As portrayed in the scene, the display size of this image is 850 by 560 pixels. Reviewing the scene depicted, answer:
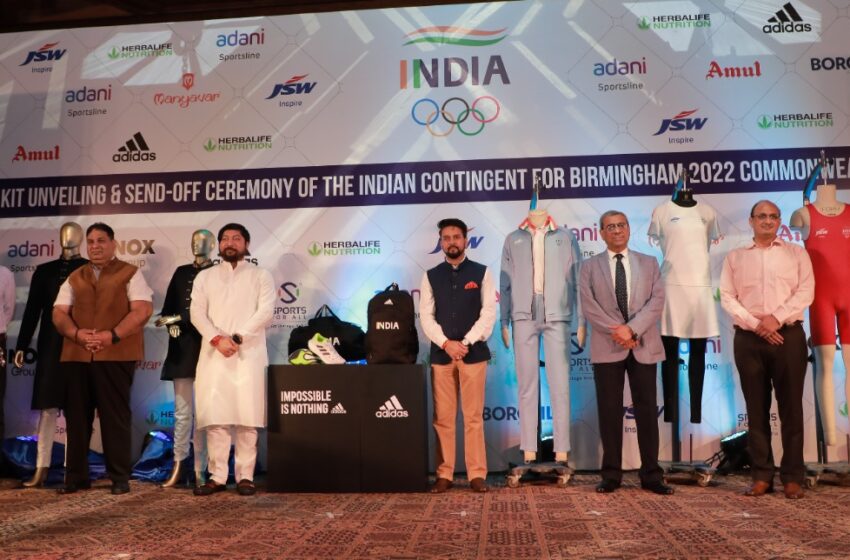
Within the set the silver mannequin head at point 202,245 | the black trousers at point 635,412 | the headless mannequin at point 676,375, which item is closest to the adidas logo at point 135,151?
the silver mannequin head at point 202,245

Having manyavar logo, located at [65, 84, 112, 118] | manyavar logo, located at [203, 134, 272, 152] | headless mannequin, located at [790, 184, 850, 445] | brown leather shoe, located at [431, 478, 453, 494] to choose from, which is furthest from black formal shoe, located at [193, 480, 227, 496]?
headless mannequin, located at [790, 184, 850, 445]

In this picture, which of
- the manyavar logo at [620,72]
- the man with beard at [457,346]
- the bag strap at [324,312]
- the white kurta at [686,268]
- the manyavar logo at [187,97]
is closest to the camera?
the man with beard at [457,346]

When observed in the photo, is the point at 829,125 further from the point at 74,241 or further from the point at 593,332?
the point at 74,241

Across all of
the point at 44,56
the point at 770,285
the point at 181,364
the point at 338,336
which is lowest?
the point at 181,364

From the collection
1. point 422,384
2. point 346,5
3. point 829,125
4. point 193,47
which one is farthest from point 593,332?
point 193,47

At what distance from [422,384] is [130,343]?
6.45ft

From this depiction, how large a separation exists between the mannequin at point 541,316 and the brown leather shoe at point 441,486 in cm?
62

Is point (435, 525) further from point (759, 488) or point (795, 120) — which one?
point (795, 120)

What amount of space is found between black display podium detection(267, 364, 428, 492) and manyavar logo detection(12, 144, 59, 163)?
333 cm

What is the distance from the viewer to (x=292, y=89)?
6.46 meters

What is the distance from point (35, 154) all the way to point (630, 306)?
525cm

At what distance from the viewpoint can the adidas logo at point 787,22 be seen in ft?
20.3

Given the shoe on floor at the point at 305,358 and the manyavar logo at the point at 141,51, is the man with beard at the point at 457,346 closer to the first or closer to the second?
the shoe on floor at the point at 305,358

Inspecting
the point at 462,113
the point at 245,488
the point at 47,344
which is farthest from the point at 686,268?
the point at 47,344
